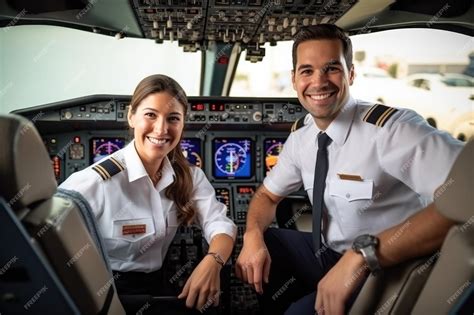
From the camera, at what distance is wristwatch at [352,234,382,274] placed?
939mm

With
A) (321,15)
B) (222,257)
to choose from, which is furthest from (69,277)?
(321,15)

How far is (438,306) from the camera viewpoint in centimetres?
73

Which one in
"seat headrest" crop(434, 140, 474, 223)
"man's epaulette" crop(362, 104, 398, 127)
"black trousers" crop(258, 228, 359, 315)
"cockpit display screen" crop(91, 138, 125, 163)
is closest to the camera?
"seat headrest" crop(434, 140, 474, 223)

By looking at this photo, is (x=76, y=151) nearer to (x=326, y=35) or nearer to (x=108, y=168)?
(x=108, y=168)

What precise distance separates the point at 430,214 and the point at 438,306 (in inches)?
7.1

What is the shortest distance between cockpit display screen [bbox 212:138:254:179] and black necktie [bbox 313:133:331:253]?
4.91 ft

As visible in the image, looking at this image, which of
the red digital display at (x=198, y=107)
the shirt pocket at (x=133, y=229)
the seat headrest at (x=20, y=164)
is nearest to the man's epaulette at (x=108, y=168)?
the shirt pocket at (x=133, y=229)

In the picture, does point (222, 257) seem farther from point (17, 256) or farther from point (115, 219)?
point (17, 256)

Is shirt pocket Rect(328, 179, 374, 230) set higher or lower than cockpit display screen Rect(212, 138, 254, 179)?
higher

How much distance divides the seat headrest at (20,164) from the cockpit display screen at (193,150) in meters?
2.14

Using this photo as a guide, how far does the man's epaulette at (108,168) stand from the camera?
141 cm

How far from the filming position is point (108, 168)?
56.5 inches

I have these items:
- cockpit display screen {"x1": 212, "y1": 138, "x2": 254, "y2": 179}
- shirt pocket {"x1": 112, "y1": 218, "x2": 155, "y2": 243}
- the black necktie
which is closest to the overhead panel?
cockpit display screen {"x1": 212, "y1": 138, "x2": 254, "y2": 179}

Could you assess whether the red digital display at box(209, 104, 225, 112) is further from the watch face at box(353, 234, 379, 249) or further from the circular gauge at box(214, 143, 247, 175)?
the watch face at box(353, 234, 379, 249)
